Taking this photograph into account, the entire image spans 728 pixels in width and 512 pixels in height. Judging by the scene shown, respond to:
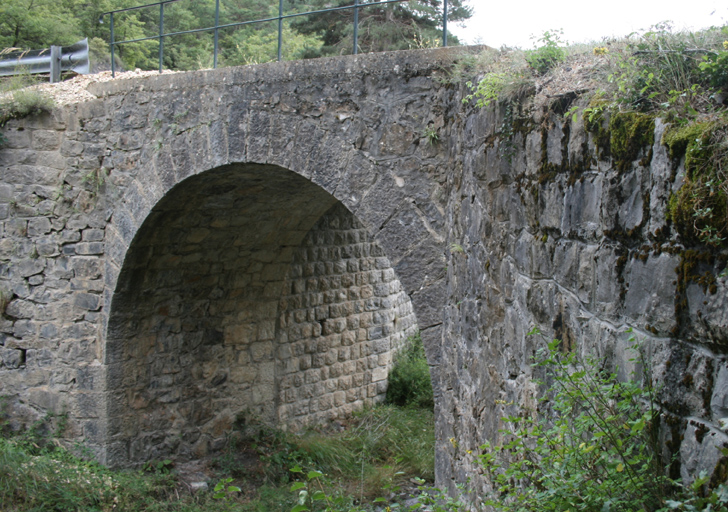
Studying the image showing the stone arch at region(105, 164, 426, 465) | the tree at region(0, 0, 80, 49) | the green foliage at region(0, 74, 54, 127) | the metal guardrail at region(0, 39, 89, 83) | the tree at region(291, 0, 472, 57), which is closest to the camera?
the stone arch at region(105, 164, 426, 465)

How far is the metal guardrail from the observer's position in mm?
6973

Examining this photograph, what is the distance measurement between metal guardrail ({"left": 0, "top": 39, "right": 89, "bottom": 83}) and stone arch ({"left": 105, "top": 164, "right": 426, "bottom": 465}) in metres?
2.53

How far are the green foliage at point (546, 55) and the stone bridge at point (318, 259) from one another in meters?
0.23

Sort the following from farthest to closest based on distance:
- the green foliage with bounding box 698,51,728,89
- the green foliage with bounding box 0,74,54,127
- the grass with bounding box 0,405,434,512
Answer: the green foliage with bounding box 0,74,54,127, the grass with bounding box 0,405,434,512, the green foliage with bounding box 698,51,728,89

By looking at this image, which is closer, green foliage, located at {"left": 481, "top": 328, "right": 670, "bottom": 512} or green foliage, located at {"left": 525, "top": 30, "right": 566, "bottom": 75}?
green foliage, located at {"left": 481, "top": 328, "right": 670, "bottom": 512}

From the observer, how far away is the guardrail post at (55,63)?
6.98 meters

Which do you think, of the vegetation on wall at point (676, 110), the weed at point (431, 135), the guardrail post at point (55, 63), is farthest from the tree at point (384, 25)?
the vegetation on wall at point (676, 110)

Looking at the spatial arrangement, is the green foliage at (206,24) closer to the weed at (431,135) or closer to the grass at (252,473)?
the grass at (252,473)

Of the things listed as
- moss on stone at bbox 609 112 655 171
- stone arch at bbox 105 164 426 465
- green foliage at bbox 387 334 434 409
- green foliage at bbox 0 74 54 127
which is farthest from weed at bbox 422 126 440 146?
green foliage at bbox 387 334 434 409

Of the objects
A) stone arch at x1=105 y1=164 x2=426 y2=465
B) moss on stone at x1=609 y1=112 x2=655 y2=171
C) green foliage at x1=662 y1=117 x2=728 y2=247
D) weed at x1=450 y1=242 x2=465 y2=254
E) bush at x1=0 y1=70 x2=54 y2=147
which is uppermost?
bush at x1=0 y1=70 x2=54 y2=147

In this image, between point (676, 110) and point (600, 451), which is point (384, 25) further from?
point (600, 451)

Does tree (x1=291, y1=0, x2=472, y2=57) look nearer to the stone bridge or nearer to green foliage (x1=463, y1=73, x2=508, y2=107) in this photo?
the stone bridge

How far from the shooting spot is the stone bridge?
5.92 ft

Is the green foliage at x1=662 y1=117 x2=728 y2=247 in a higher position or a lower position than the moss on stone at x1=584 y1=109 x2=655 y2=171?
lower
